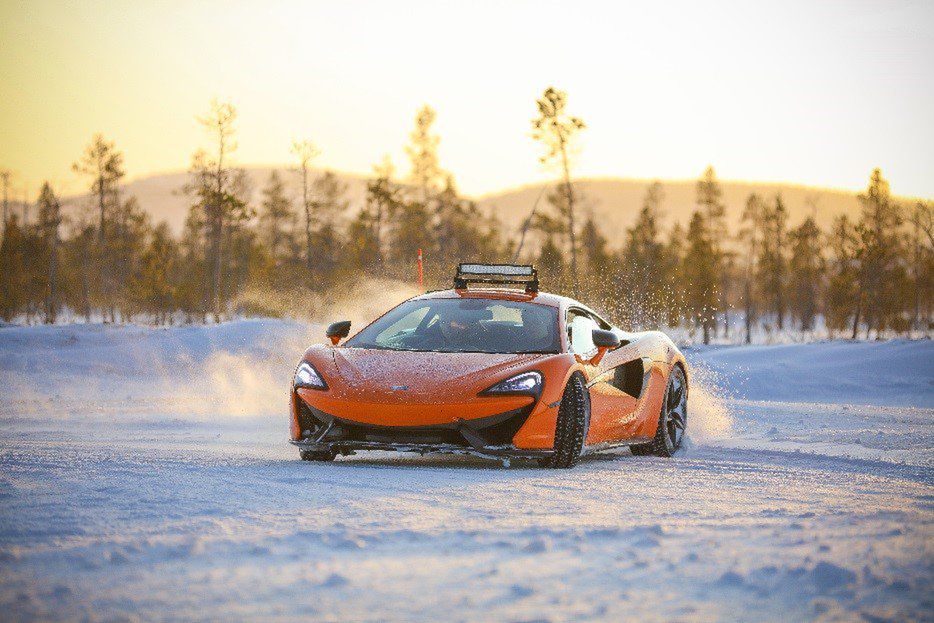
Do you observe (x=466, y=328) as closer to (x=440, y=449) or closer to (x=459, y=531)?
(x=440, y=449)

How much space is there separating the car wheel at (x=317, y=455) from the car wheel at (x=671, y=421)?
330cm

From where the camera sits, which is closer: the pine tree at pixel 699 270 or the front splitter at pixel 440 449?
the front splitter at pixel 440 449

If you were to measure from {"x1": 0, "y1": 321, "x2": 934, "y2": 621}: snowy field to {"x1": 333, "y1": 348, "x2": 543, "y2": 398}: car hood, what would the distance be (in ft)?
2.07

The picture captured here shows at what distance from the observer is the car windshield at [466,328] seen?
10.9 m

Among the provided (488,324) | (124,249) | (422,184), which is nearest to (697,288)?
(422,184)

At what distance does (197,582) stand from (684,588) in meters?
1.94

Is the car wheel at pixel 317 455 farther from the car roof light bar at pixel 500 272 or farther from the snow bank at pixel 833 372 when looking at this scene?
the snow bank at pixel 833 372

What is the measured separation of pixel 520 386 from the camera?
10008mm

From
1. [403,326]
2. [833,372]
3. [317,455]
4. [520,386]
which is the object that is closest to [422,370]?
[520,386]

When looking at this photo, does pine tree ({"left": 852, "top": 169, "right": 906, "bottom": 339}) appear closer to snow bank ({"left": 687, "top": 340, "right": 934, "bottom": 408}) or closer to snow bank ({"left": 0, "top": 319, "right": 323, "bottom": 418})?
snow bank ({"left": 687, "top": 340, "right": 934, "bottom": 408})

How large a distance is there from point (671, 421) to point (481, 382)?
3.41 meters

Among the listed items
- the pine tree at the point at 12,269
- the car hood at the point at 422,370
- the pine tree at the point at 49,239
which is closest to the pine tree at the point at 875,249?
the pine tree at the point at 49,239

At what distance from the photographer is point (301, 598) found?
16.5ft

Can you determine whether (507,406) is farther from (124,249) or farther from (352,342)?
(124,249)
